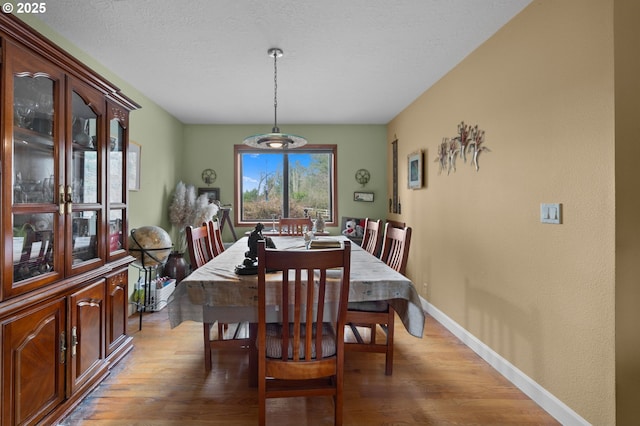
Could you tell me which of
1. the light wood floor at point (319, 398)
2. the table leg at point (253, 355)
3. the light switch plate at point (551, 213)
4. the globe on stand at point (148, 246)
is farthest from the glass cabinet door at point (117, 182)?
the light switch plate at point (551, 213)

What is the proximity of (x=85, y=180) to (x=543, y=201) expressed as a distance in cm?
286

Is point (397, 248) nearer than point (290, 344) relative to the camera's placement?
No

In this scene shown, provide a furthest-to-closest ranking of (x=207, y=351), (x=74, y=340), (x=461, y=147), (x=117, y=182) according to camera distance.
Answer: (x=461, y=147), (x=117, y=182), (x=207, y=351), (x=74, y=340)

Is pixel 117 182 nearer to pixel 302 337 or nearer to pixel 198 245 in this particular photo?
pixel 198 245

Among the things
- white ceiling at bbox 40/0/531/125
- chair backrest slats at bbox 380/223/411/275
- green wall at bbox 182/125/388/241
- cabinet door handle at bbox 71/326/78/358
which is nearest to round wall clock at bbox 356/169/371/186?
green wall at bbox 182/125/388/241

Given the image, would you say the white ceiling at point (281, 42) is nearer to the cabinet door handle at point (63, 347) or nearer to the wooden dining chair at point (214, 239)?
the wooden dining chair at point (214, 239)

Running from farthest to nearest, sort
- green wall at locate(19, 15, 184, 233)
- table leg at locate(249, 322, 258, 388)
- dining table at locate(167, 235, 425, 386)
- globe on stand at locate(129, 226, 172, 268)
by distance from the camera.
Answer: green wall at locate(19, 15, 184, 233) → globe on stand at locate(129, 226, 172, 268) → table leg at locate(249, 322, 258, 388) → dining table at locate(167, 235, 425, 386)

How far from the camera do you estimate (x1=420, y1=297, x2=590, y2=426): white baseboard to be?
169 cm

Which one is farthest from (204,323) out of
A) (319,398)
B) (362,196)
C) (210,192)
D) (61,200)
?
(362,196)

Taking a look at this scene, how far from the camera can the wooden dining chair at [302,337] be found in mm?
1367

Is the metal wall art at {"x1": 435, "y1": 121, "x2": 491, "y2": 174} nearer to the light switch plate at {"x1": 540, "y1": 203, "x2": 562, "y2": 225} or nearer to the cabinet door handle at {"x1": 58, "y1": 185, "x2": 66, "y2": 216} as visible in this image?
the light switch plate at {"x1": 540, "y1": 203, "x2": 562, "y2": 225}

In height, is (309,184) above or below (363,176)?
below

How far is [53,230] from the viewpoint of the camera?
169 centimetres

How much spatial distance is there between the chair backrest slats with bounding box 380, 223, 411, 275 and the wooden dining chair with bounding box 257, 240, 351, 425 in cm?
74
